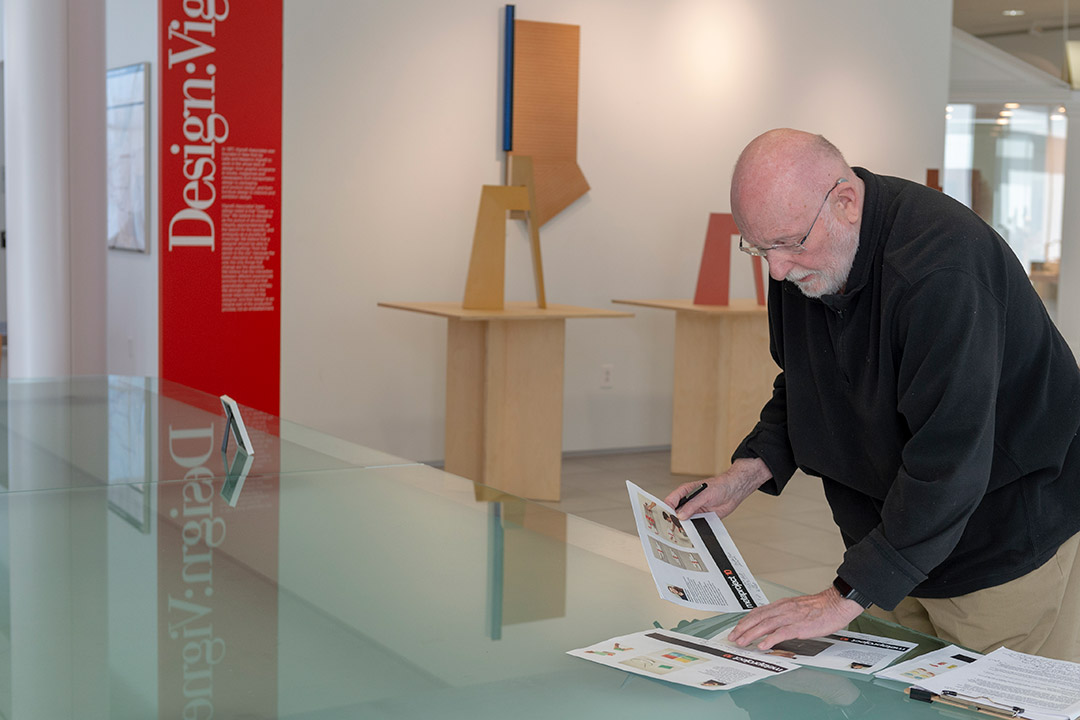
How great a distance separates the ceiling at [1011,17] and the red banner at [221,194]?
248 inches

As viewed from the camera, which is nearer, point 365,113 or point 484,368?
point 484,368

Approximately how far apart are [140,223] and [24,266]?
0.88 m

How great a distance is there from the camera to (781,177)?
60.8 inches

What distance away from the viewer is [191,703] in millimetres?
1223

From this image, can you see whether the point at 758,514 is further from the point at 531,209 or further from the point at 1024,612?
the point at 1024,612

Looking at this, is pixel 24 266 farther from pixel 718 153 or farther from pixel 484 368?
pixel 718 153

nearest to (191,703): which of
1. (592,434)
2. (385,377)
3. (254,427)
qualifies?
(254,427)

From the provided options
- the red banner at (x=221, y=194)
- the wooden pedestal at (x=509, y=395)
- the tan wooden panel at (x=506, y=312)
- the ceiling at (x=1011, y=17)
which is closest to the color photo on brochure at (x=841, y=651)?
the tan wooden panel at (x=506, y=312)

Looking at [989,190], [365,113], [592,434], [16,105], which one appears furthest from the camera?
[989,190]

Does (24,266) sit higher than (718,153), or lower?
lower

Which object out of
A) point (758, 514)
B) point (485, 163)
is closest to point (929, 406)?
point (758, 514)

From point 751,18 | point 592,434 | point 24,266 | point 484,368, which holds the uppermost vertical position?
point 751,18

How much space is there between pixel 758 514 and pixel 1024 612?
3.62 meters

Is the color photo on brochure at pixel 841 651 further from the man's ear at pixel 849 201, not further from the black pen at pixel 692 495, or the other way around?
the man's ear at pixel 849 201
